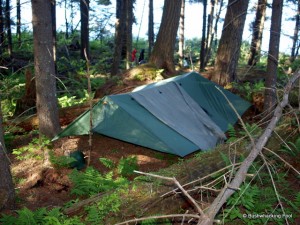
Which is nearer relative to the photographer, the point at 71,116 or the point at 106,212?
the point at 106,212

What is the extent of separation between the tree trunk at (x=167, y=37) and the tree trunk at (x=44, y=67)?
4893 mm

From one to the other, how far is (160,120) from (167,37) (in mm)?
4956

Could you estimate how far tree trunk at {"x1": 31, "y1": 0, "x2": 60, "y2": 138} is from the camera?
6.33 m

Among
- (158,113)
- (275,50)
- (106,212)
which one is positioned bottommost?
(106,212)

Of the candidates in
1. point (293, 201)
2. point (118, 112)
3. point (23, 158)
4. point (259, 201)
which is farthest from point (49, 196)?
point (293, 201)

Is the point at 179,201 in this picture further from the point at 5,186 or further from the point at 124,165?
the point at 5,186

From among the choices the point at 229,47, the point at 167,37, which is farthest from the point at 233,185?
the point at 167,37

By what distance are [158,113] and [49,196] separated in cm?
294

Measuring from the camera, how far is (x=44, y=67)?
6594 mm

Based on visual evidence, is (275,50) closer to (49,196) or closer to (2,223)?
(49,196)

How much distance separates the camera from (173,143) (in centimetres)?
615

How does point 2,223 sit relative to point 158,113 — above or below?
below

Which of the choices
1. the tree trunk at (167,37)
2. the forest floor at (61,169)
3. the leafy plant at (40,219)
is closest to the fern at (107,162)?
the forest floor at (61,169)

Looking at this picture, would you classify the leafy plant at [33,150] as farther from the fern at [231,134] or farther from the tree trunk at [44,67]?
the fern at [231,134]
